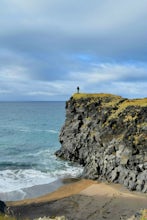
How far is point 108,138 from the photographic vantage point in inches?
1823

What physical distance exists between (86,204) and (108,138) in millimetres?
14554

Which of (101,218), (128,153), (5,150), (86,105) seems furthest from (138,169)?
(5,150)

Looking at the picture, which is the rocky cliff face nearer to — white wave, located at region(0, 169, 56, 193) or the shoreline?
the shoreline

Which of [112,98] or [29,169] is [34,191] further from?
[112,98]

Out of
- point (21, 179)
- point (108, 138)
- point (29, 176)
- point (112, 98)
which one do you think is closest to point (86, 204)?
point (108, 138)

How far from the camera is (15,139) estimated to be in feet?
269

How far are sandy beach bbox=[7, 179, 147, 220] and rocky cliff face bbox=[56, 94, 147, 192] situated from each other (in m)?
2.64

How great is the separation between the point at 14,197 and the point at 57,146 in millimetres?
36306

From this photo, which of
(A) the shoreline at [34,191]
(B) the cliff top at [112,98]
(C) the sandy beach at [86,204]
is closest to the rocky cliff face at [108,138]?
(B) the cliff top at [112,98]

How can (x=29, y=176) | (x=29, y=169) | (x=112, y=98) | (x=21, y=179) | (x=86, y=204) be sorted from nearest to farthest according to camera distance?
(x=86, y=204) < (x=21, y=179) < (x=29, y=176) < (x=29, y=169) < (x=112, y=98)

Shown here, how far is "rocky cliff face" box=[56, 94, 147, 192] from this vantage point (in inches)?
1563

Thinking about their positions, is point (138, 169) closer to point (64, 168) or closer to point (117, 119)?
point (117, 119)

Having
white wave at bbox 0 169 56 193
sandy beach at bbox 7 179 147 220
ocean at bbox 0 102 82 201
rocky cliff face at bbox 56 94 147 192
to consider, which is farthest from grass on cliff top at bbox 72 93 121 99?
sandy beach at bbox 7 179 147 220

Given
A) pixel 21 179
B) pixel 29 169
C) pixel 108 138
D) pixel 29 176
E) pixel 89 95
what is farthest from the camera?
pixel 89 95
